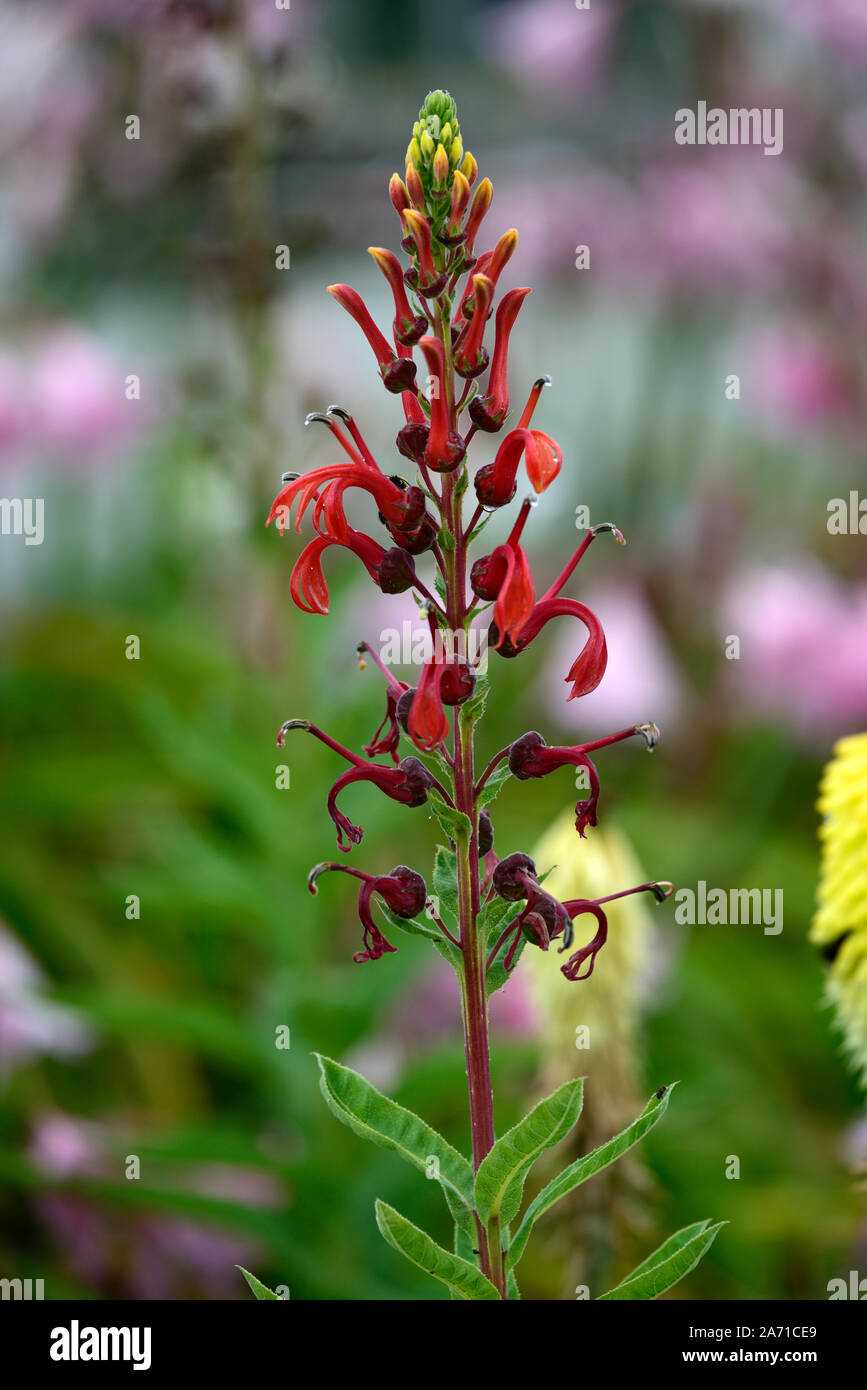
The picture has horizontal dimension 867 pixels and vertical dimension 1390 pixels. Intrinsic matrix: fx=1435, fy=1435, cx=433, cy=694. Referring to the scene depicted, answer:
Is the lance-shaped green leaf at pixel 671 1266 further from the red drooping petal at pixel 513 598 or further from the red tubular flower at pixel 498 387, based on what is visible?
the red tubular flower at pixel 498 387

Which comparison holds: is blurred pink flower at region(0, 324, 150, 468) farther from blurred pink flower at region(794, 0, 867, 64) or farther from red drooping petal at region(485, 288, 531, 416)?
red drooping petal at region(485, 288, 531, 416)

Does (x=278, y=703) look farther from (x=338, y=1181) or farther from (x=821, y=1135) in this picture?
(x=821, y=1135)

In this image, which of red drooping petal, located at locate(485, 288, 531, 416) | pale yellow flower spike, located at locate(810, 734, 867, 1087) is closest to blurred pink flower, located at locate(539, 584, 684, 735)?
pale yellow flower spike, located at locate(810, 734, 867, 1087)

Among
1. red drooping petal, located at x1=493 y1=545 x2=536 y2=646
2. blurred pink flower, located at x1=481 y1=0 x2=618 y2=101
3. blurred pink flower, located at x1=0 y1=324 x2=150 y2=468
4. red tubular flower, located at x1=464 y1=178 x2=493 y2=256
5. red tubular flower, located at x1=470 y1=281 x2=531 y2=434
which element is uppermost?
blurred pink flower, located at x1=481 y1=0 x2=618 y2=101

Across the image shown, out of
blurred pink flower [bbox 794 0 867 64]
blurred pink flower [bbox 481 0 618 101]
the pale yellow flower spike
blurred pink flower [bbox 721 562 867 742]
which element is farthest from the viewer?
blurred pink flower [bbox 481 0 618 101]

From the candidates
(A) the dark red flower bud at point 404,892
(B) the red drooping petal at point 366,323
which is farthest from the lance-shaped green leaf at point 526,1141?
(B) the red drooping petal at point 366,323

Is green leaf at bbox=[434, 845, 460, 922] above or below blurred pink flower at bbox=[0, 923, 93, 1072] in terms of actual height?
above

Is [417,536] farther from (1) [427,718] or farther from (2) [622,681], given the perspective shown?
(2) [622,681]

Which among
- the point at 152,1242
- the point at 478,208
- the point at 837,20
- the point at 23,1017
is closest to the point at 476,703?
the point at 478,208
